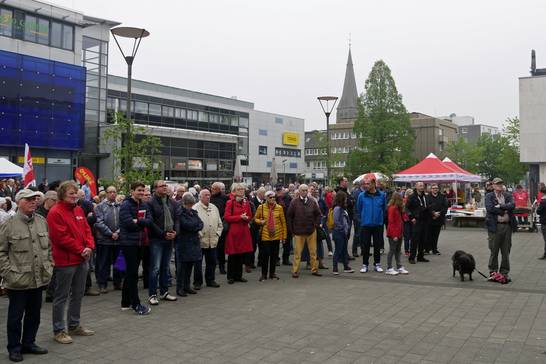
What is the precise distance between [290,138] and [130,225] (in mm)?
72161

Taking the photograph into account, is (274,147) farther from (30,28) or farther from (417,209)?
(417,209)

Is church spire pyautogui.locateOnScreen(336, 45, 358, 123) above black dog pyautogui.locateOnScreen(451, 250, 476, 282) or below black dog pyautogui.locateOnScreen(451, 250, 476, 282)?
above

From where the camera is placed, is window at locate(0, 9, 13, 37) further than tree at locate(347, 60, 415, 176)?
No

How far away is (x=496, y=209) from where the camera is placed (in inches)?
366

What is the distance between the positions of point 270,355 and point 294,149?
75439mm

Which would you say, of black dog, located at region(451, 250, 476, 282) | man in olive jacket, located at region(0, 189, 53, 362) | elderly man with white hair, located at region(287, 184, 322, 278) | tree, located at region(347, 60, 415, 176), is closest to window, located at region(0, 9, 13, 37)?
elderly man with white hair, located at region(287, 184, 322, 278)

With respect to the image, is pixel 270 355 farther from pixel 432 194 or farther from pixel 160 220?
pixel 432 194

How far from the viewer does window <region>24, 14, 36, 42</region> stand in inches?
1336

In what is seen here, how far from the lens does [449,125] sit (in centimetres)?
9531

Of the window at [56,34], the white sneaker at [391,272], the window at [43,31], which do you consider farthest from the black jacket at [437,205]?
the window at [56,34]

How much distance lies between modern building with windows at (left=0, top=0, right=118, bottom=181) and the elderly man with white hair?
1138 inches

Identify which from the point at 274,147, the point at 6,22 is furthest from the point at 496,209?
the point at 274,147

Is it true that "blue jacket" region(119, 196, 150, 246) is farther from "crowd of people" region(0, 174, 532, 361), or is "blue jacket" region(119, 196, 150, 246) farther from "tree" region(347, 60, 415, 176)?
"tree" region(347, 60, 415, 176)

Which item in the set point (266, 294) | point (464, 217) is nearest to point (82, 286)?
point (266, 294)
